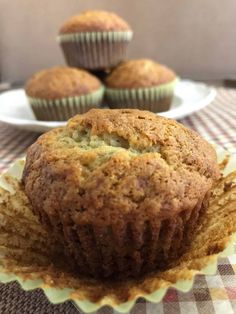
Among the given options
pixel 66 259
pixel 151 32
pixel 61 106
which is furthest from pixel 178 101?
pixel 66 259

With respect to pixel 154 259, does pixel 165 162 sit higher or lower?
higher

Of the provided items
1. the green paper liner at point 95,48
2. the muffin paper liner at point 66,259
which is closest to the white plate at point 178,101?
the green paper liner at point 95,48

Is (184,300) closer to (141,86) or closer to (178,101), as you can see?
(141,86)

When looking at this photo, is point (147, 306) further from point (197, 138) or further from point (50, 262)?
point (197, 138)

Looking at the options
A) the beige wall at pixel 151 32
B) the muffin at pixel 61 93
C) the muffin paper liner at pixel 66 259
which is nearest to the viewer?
the muffin paper liner at pixel 66 259

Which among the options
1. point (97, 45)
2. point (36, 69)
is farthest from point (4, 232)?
point (36, 69)

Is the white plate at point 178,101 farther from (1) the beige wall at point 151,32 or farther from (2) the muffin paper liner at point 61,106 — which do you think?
(1) the beige wall at point 151,32
